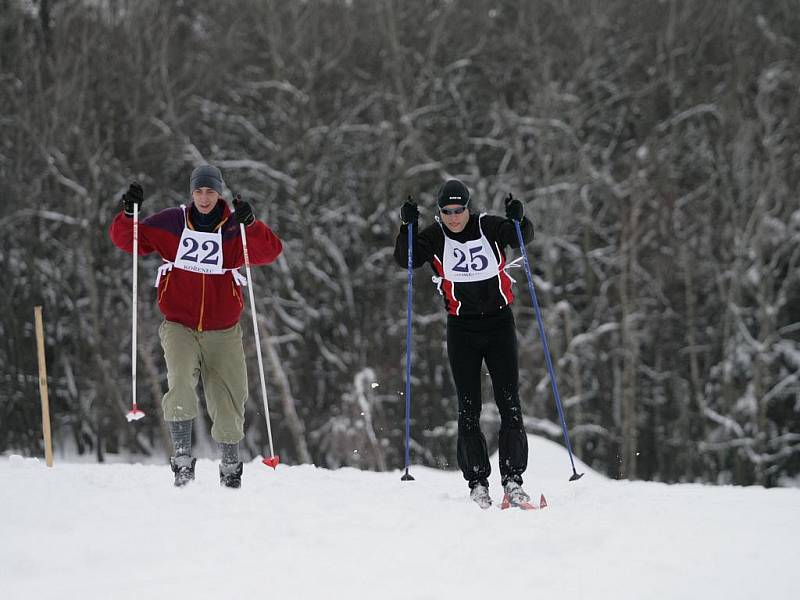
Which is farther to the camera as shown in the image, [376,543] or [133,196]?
[133,196]

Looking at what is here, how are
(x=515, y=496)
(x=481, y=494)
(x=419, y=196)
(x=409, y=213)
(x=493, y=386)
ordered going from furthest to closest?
(x=419, y=196), (x=409, y=213), (x=493, y=386), (x=481, y=494), (x=515, y=496)

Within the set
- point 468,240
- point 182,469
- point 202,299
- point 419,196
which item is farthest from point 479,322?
point 419,196

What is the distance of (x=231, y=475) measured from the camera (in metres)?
5.49

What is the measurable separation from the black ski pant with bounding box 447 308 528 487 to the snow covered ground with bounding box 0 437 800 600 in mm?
287

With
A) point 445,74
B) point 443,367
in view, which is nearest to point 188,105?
point 445,74

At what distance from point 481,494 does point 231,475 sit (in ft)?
4.93

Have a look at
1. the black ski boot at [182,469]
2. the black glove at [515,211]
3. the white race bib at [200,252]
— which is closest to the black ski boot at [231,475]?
the black ski boot at [182,469]

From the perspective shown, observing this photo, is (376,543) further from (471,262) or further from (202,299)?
(202,299)

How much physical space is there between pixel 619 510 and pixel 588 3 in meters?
17.8

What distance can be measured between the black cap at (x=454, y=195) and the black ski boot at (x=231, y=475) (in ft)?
6.52

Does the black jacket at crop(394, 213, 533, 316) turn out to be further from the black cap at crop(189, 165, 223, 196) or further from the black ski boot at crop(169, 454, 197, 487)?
the black ski boot at crop(169, 454, 197, 487)

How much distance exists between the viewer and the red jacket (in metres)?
5.46

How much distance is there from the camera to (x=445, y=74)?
20.5 m

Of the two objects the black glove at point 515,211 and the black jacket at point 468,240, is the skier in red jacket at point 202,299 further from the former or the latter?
A: the black glove at point 515,211
